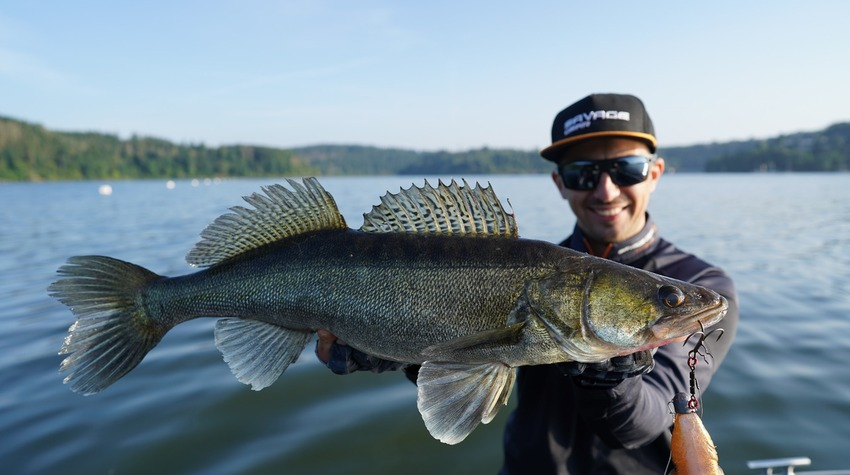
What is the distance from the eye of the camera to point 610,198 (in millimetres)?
3852

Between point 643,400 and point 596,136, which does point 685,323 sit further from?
point 596,136

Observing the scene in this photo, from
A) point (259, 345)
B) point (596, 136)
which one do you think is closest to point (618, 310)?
point (596, 136)

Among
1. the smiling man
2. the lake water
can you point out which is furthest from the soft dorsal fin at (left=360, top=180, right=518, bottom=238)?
the lake water

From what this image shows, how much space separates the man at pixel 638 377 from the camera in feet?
9.72

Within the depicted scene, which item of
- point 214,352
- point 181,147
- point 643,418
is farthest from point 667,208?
point 181,147

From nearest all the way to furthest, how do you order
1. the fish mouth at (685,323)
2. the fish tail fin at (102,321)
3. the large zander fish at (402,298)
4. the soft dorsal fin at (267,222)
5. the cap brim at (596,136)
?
the fish mouth at (685,323) → the large zander fish at (402,298) → the fish tail fin at (102,321) → the soft dorsal fin at (267,222) → the cap brim at (596,136)

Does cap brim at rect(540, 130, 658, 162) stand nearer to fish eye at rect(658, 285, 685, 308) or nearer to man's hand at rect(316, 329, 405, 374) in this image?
fish eye at rect(658, 285, 685, 308)

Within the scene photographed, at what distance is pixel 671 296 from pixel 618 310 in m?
0.24

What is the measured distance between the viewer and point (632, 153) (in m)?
3.99

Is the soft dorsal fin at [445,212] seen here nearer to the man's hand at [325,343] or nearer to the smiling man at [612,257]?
the man's hand at [325,343]

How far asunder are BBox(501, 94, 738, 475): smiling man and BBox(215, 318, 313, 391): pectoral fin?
173 centimetres

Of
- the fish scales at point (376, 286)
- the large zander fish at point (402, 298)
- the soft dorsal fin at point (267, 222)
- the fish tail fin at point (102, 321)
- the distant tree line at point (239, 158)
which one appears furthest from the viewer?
the distant tree line at point (239, 158)

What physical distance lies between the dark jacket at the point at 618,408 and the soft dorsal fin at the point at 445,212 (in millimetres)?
940

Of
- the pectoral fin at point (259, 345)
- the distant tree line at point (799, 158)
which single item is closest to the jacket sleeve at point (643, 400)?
the pectoral fin at point (259, 345)
